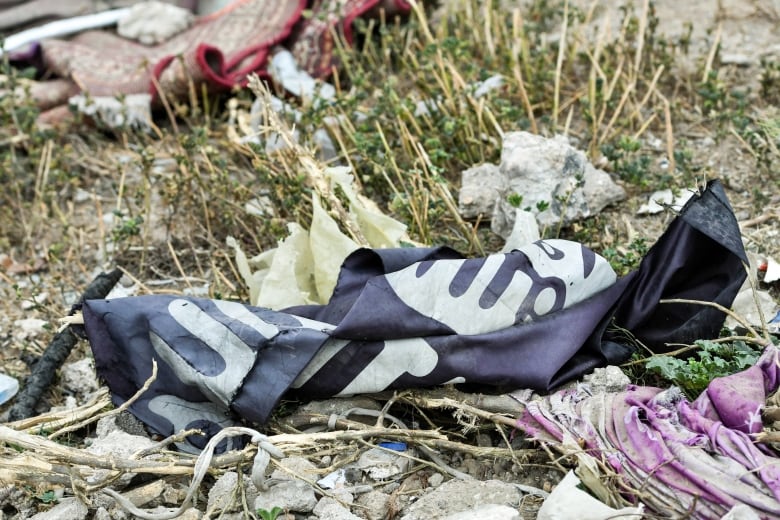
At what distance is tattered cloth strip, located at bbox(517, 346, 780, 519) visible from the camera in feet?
5.51

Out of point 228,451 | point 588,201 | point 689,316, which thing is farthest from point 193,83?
point 689,316

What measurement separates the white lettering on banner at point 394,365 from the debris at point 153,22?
2.72 metres

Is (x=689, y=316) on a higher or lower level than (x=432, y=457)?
higher

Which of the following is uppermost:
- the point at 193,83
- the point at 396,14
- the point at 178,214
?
the point at 396,14

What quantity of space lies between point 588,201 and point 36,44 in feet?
9.20

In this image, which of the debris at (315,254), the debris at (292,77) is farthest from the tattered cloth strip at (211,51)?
the debris at (315,254)

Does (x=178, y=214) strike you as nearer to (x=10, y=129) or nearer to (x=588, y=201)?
(x=10, y=129)

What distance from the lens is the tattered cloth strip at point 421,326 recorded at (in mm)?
2055

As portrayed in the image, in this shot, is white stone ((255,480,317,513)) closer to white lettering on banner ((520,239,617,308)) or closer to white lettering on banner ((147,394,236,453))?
white lettering on banner ((147,394,236,453))

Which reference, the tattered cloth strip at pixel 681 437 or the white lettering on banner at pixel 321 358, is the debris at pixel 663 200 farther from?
the white lettering on banner at pixel 321 358

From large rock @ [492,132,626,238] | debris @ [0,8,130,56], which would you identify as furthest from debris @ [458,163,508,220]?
debris @ [0,8,130,56]

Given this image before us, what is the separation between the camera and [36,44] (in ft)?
13.5

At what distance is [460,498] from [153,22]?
10.5 ft

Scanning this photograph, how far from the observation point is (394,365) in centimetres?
206
